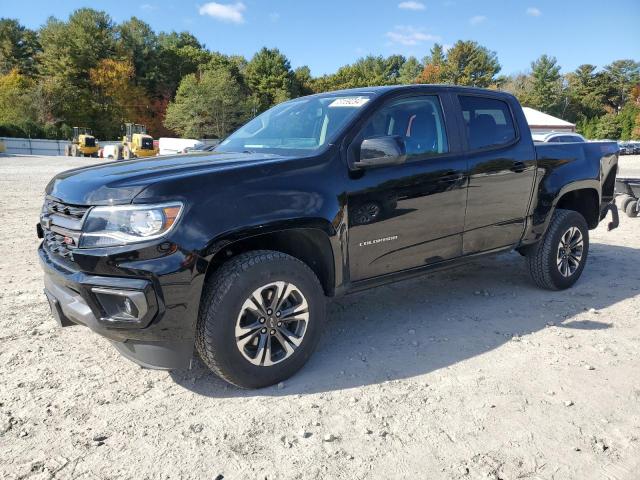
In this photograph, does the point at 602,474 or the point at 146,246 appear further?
the point at 146,246

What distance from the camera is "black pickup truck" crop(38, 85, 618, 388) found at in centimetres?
264

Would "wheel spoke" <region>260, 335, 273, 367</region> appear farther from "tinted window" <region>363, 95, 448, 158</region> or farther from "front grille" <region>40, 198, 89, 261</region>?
"tinted window" <region>363, 95, 448, 158</region>

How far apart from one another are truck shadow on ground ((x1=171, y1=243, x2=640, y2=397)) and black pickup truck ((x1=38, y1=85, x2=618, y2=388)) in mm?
350

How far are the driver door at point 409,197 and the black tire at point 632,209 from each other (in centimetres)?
788

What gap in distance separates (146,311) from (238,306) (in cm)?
51

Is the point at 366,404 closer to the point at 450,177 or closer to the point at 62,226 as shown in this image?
the point at 450,177

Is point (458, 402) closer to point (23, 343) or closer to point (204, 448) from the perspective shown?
point (204, 448)

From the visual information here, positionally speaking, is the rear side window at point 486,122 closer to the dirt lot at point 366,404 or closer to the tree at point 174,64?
the dirt lot at point 366,404

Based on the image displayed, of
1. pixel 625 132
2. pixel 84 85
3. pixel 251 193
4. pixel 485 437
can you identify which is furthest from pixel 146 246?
pixel 625 132

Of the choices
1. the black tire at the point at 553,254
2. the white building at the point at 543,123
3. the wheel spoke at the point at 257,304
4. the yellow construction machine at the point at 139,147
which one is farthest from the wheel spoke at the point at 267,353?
the white building at the point at 543,123

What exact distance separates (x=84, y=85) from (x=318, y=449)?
6686cm

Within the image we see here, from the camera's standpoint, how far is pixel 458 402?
9.62 ft

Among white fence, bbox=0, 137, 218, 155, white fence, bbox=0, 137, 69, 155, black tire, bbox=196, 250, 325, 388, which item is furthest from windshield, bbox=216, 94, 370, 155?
white fence, bbox=0, 137, 69, 155

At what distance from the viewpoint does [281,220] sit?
2.96m
